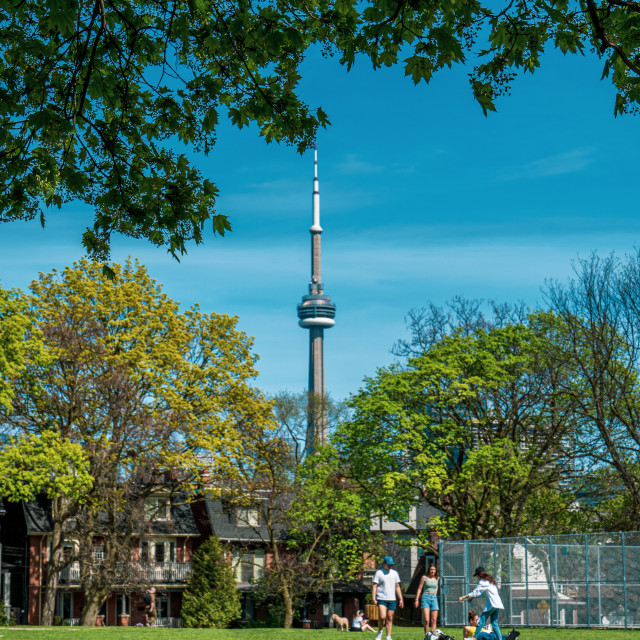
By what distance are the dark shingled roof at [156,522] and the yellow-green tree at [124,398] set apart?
16.0 meters

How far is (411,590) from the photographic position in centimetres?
7731

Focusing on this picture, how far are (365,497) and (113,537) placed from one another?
37.4ft

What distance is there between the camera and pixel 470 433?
44.1 meters

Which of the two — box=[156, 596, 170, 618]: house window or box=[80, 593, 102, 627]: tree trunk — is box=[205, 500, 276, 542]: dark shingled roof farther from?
box=[80, 593, 102, 627]: tree trunk

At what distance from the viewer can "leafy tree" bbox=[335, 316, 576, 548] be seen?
42906mm

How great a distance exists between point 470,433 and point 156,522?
28441 mm

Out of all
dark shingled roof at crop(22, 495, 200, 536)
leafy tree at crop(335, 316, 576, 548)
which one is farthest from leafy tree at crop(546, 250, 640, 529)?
dark shingled roof at crop(22, 495, 200, 536)

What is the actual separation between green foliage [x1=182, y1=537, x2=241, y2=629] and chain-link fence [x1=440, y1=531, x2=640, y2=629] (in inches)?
899

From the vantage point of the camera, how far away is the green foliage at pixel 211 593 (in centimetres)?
5516

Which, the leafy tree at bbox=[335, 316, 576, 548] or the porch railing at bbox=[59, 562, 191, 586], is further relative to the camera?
the porch railing at bbox=[59, 562, 191, 586]

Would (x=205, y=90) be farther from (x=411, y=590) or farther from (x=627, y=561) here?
(x=411, y=590)

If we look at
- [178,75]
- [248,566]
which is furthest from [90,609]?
[178,75]

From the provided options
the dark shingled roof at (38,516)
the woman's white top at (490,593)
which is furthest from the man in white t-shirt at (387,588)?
the dark shingled roof at (38,516)

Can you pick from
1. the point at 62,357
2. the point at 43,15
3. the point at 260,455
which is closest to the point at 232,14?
the point at 43,15
